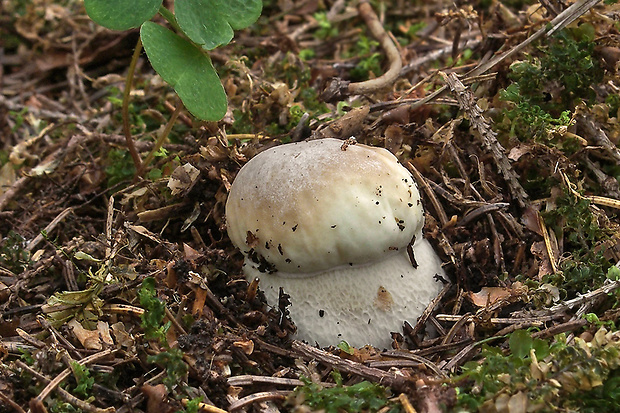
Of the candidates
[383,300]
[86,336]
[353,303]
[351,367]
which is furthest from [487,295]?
[86,336]

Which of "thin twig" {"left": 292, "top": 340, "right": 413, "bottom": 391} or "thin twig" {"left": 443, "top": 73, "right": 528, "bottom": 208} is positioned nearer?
"thin twig" {"left": 292, "top": 340, "right": 413, "bottom": 391}

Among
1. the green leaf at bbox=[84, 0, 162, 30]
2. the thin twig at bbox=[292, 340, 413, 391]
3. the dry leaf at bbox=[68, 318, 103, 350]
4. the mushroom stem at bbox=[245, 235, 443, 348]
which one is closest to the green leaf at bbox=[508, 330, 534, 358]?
the thin twig at bbox=[292, 340, 413, 391]

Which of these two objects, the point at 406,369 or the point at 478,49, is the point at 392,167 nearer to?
the point at 406,369

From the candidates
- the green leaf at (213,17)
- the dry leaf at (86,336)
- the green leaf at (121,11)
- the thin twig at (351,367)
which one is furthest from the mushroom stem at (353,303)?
the green leaf at (121,11)

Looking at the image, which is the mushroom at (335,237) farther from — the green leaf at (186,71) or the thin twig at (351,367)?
the green leaf at (186,71)

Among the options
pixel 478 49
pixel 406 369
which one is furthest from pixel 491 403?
pixel 478 49

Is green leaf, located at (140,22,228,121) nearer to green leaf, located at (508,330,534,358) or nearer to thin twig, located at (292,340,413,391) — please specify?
thin twig, located at (292,340,413,391)

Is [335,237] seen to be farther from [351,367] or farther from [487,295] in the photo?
[487,295]
